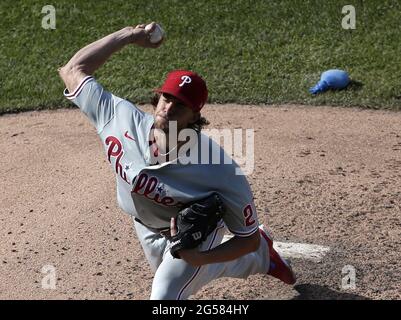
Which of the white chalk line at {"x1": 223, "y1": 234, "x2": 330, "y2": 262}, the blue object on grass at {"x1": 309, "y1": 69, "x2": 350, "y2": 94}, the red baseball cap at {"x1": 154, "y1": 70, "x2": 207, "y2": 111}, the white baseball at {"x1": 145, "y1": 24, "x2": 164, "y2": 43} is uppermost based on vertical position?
the white baseball at {"x1": 145, "y1": 24, "x2": 164, "y2": 43}

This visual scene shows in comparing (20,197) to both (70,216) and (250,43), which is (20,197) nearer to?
(70,216)

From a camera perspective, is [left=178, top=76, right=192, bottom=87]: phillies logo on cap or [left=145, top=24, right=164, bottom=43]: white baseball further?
[left=145, top=24, right=164, bottom=43]: white baseball

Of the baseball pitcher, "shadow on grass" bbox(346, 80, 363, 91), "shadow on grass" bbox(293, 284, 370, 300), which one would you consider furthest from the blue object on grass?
the baseball pitcher

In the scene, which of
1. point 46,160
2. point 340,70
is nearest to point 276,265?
point 46,160

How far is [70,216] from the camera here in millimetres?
6230

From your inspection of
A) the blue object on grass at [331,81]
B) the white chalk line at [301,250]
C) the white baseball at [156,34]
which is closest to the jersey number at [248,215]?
the white baseball at [156,34]

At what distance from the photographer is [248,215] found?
435cm

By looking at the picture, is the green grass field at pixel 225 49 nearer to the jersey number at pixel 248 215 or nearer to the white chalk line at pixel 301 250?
the white chalk line at pixel 301 250

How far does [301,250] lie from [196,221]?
1.61m

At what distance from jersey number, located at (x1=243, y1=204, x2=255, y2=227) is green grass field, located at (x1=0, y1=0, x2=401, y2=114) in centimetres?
440

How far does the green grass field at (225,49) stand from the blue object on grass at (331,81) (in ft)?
0.29

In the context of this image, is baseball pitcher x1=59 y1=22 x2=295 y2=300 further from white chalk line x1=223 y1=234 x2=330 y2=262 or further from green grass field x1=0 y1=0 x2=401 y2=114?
green grass field x1=0 y1=0 x2=401 y2=114

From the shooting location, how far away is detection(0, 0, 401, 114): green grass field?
8.94m

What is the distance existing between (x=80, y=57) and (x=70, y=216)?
178 cm
